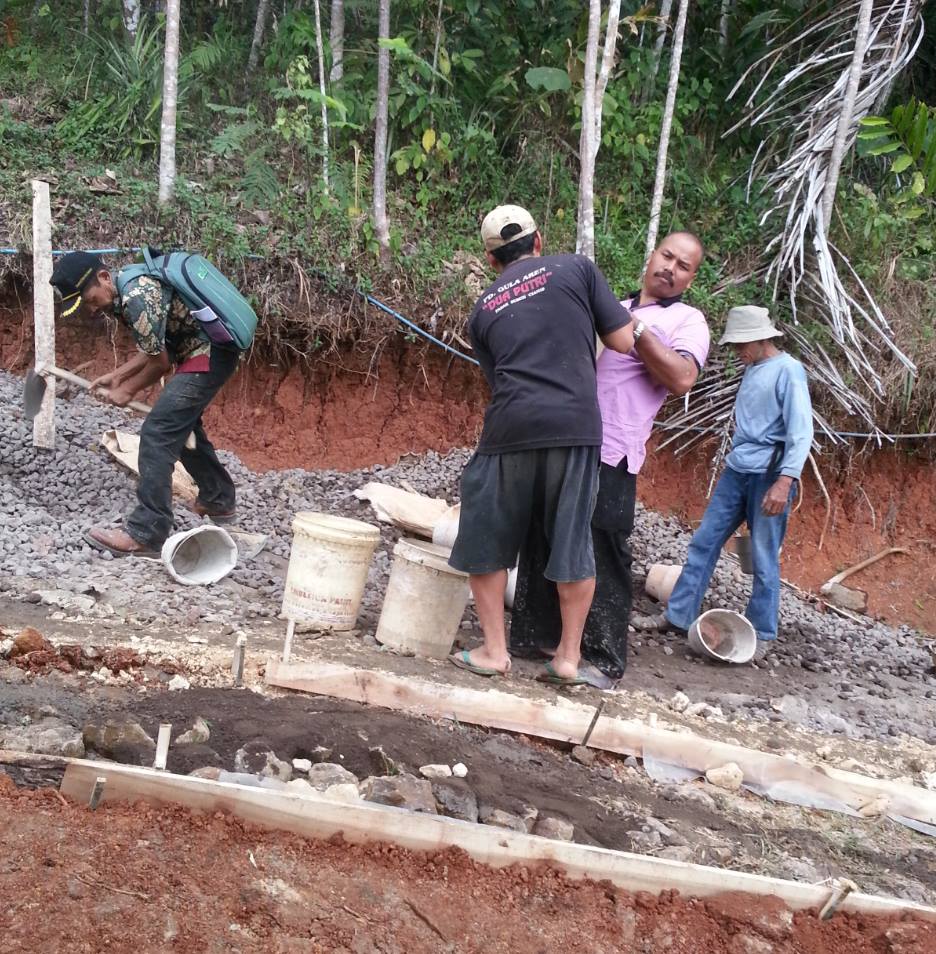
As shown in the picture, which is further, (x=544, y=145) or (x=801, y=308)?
(x=544, y=145)

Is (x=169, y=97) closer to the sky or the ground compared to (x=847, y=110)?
closer to the ground

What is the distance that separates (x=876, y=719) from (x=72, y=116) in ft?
27.2

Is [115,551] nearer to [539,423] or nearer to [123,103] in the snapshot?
[539,423]

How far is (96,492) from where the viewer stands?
6.27m

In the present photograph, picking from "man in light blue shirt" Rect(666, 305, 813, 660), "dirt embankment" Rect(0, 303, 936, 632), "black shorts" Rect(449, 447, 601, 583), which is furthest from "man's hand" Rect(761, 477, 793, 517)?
"dirt embankment" Rect(0, 303, 936, 632)

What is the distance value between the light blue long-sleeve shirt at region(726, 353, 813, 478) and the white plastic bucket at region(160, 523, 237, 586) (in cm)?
291

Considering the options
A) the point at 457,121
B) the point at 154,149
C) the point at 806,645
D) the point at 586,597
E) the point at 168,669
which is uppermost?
the point at 457,121

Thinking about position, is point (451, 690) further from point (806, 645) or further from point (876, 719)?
point (806, 645)

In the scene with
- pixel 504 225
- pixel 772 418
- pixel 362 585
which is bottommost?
pixel 362 585

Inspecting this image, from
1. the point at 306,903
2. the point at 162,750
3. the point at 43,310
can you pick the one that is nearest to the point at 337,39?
the point at 43,310

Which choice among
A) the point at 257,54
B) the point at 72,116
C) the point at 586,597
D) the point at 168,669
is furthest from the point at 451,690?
the point at 257,54

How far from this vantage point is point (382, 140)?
8.10m

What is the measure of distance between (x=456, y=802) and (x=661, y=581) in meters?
3.88

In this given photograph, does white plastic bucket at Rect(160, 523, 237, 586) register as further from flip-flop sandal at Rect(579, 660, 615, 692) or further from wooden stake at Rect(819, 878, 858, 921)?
wooden stake at Rect(819, 878, 858, 921)
